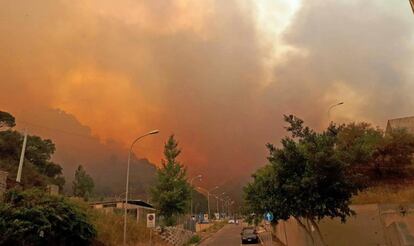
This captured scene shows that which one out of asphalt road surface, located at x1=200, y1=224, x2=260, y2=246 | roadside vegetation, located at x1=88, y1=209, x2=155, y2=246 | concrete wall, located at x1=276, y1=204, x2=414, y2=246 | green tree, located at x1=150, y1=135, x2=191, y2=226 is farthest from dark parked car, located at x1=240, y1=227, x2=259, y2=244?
concrete wall, located at x1=276, y1=204, x2=414, y2=246

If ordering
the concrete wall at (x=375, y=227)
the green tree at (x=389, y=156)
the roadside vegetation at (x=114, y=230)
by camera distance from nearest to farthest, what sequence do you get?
the concrete wall at (x=375, y=227), the roadside vegetation at (x=114, y=230), the green tree at (x=389, y=156)

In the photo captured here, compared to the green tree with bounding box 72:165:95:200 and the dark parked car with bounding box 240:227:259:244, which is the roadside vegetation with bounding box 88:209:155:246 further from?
the green tree with bounding box 72:165:95:200

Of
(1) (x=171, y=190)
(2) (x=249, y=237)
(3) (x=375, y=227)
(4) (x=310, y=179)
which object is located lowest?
(3) (x=375, y=227)

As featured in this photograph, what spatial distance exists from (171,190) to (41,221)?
21484 mm

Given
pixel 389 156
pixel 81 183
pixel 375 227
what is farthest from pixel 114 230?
pixel 81 183

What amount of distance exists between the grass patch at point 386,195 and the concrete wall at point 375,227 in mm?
5218

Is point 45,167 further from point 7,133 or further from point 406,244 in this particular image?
point 406,244

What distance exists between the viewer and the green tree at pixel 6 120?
59844 mm

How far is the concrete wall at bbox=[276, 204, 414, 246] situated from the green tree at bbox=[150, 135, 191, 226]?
2077 centimetres

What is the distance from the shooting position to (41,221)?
18906 mm

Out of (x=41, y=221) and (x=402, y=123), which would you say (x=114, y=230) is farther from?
Answer: (x=402, y=123)

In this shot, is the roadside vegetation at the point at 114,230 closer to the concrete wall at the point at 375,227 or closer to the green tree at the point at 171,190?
the green tree at the point at 171,190

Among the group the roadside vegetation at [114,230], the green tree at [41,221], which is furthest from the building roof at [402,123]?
the green tree at [41,221]

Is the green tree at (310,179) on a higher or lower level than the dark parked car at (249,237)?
higher
